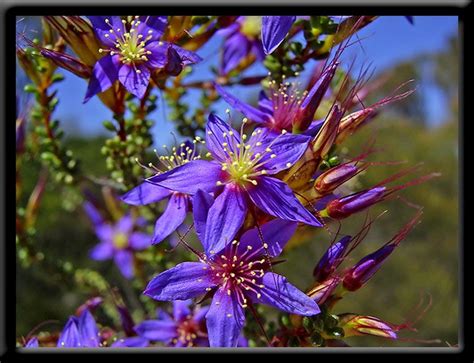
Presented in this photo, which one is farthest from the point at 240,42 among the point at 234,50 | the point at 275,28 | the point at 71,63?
the point at 71,63

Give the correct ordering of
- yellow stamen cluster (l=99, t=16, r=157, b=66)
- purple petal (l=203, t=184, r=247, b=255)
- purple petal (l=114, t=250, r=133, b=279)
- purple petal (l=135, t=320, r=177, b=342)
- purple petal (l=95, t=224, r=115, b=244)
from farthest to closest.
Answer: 1. purple petal (l=95, t=224, r=115, b=244)
2. purple petal (l=114, t=250, r=133, b=279)
3. purple petal (l=135, t=320, r=177, b=342)
4. yellow stamen cluster (l=99, t=16, r=157, b=66)
5. purple petal (l=203, t=184, r=247, b=255)

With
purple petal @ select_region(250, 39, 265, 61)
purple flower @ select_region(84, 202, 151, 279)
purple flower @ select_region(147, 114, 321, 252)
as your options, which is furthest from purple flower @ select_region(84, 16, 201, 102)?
purple flower @ select_region(84, 202, 151, 279)

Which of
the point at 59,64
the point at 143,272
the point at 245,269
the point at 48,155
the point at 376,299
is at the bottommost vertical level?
the point at 376,299

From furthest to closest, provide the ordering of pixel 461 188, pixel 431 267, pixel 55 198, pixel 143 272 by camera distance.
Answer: pixel 431 267
pixel 55 198
pixel 143 272
pixel 461 188

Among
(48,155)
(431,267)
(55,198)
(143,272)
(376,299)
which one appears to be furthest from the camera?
(431,267)

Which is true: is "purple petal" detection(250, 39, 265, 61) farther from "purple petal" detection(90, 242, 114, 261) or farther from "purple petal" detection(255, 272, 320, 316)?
"purple petal" detection(90, 242, 114, 261)

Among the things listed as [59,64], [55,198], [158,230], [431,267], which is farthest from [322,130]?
[431,267]
